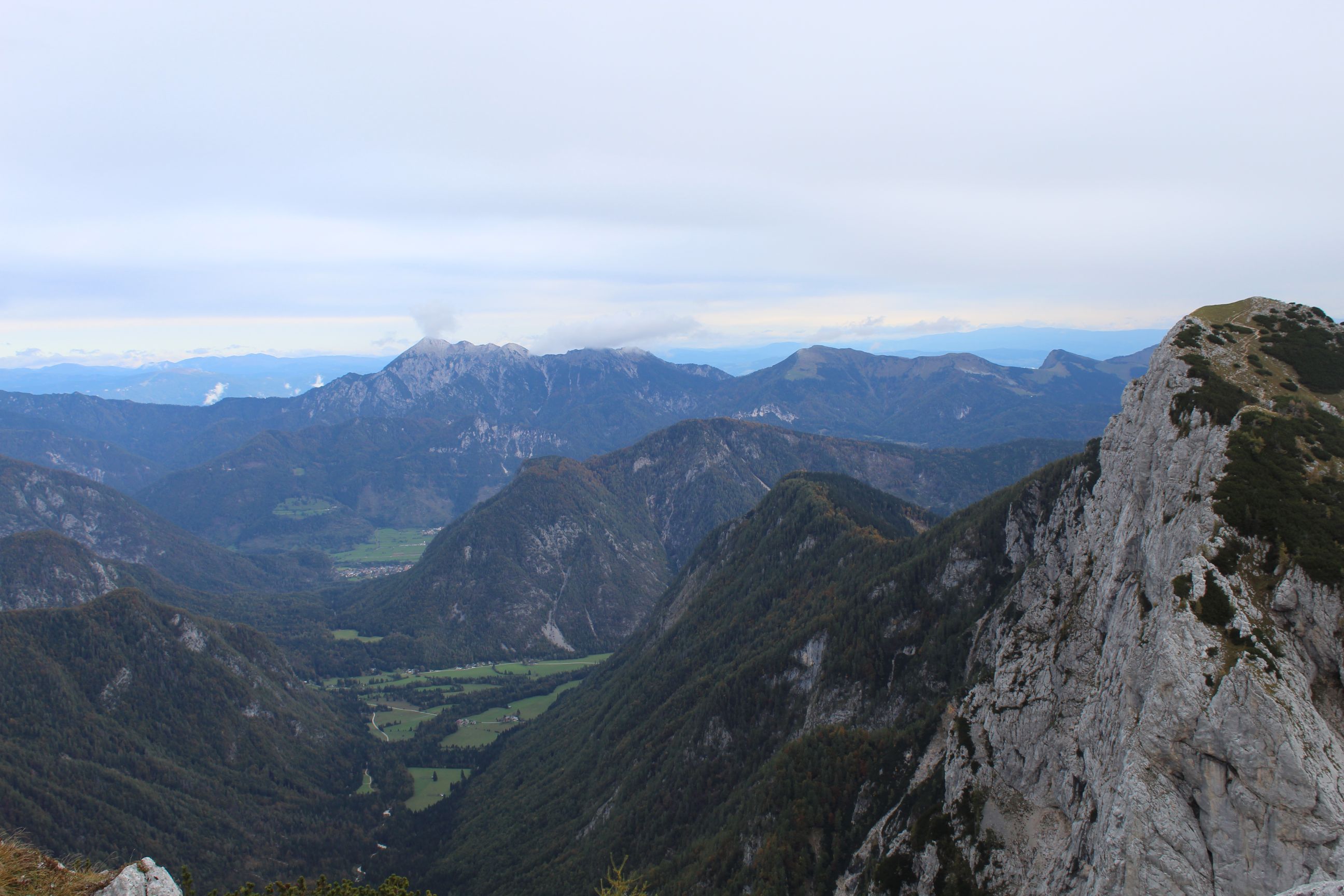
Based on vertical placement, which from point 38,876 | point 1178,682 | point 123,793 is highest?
point 1178,682

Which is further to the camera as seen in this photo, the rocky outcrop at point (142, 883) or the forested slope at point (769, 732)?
the forested slope at point (769, 732)

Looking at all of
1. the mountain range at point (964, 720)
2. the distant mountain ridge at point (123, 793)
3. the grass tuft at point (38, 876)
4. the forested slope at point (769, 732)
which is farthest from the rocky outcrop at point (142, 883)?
the distant mountain ridge at point (123, 793)

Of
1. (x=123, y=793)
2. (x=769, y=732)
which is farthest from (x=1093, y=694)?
(x=123, y=793)

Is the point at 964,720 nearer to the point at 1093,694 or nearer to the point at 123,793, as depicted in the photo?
the point at 1093,694

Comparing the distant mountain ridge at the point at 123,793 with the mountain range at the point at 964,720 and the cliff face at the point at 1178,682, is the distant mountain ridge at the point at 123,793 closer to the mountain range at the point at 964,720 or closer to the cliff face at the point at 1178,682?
the mountain range at the point at 964,720

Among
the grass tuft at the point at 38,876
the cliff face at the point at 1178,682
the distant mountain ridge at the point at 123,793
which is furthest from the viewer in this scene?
the distant mountain ridge at the point at 123,793

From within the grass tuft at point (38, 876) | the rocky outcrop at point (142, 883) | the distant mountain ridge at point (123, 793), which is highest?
the grass tuft at point (38, 876)

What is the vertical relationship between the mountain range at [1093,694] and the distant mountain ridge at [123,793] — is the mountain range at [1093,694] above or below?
above

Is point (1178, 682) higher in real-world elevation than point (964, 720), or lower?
higher
